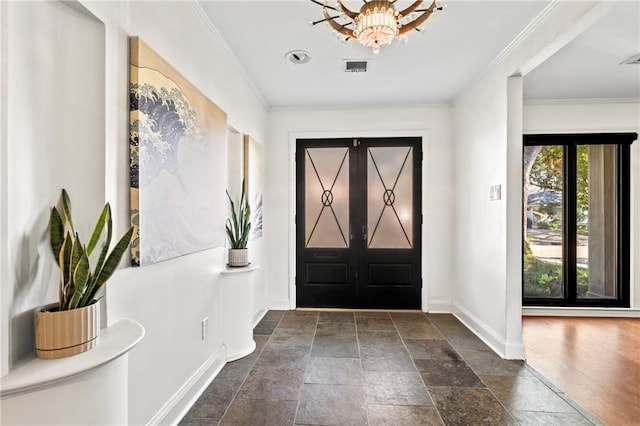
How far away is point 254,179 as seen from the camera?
346 cm

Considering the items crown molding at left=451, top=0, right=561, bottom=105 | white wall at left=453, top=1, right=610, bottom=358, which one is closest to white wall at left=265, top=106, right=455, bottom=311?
white wall at left=453, top=1, right=610, bottom=358

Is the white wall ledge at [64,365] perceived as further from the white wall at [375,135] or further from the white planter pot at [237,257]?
the white wall at [375,135]

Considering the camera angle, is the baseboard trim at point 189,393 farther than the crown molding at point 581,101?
No

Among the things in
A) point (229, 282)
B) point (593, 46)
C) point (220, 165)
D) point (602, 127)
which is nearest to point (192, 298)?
point (229, 282)

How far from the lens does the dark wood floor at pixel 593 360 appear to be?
6.90 ft

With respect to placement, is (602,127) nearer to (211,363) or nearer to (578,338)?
(578,338)

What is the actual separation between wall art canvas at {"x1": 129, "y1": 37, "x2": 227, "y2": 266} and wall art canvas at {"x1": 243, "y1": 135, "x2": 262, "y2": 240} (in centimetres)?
80

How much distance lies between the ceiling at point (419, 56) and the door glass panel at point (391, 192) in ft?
2.17

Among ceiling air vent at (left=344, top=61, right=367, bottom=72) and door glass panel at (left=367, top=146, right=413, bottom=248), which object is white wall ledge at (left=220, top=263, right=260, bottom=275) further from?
ceiling air vent at (left=344, top=61, right=367, bottom=72)

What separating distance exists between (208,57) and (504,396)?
3.10 metres

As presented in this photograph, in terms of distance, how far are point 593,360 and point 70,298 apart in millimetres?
3666

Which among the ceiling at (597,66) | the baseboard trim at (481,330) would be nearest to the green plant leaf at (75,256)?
the ceiling at (597,66)

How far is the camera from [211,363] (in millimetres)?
2381

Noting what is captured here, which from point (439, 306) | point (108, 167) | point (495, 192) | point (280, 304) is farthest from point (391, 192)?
point (108, 167)
